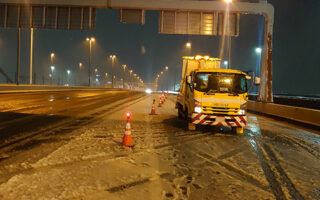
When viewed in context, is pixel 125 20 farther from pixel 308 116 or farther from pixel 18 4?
pixel 308 116

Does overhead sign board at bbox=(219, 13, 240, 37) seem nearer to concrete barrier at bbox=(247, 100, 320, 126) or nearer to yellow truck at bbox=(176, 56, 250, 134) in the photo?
concrete barrier at bbox=(247, 100, 320, 126)

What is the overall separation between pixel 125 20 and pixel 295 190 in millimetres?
19083

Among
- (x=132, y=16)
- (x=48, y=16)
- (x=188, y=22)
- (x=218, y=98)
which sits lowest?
(x=218, y=98)

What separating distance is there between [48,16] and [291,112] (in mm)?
19487

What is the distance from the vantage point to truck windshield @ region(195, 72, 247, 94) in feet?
32.5

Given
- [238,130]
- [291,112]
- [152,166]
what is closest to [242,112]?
[238,130]

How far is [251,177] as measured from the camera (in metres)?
4.94

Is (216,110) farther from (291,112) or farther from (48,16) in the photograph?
(48,16)

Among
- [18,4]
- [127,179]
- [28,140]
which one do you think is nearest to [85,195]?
[127,179]

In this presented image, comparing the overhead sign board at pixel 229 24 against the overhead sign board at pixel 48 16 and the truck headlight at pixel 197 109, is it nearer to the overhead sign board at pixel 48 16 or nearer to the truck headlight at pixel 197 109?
the overhead sign board at pixel 48 16

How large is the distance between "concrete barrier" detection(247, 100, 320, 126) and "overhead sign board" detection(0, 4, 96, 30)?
1480 cm

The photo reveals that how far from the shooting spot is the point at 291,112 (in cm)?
1508

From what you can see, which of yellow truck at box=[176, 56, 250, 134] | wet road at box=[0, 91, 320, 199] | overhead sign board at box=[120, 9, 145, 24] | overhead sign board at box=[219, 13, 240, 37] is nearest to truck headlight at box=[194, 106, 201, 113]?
yellow truck at box=[176, 56, 250, 134]

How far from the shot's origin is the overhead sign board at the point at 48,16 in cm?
2198
